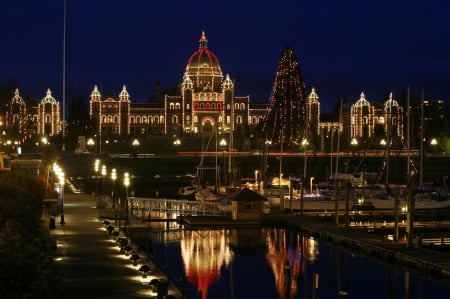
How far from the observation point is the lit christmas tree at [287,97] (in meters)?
99.1

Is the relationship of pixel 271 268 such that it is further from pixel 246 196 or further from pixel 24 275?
pixel 24 275

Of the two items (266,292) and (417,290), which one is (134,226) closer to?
(266,292)

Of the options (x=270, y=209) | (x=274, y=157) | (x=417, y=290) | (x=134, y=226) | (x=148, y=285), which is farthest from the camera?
(x=274, y=157)

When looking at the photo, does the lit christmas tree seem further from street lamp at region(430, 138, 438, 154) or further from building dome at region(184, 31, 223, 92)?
building dome at region(184, 31, 223, 92)

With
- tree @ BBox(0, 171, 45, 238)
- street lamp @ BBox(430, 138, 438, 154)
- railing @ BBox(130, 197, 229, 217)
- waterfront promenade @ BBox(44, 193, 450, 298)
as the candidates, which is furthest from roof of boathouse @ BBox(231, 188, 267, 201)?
street lamp @ BBox(430, 138, 438, 154)

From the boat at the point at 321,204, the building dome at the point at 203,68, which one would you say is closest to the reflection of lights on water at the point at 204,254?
the boat at the point at 321,204

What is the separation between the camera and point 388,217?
50.6 meters

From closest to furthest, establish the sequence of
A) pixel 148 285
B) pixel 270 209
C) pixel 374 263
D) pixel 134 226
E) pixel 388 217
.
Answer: pixel 148 285 → pixel 374 263 → pixel 134 226 → pixel 388 217 → pixel 270 209

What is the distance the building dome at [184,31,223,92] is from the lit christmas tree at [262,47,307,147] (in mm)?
88173

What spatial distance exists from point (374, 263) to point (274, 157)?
70597mm

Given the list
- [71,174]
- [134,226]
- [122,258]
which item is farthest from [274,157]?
[122,258]

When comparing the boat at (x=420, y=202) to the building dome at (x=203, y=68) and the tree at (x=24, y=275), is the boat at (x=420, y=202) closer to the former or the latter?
the tree at (x=24, y=275)

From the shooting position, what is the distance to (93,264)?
3031 cm

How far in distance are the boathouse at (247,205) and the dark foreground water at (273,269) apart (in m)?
1.93
